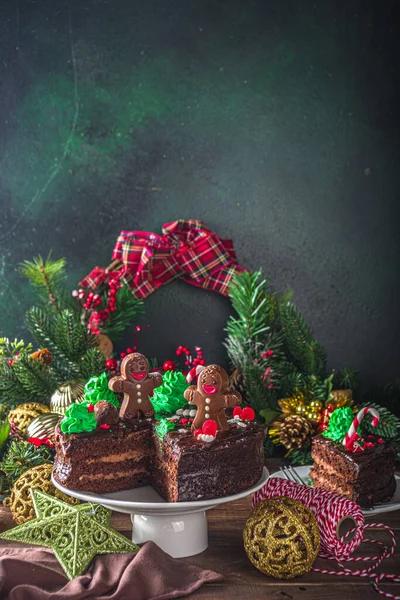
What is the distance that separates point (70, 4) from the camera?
2482 mm

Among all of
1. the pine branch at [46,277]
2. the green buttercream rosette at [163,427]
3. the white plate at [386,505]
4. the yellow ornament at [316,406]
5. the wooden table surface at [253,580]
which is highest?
the pine branch at [46,277]

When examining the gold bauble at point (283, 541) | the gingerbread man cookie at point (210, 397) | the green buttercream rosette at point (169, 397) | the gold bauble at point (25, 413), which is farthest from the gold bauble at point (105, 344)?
the gold bauble at point (283, 541)

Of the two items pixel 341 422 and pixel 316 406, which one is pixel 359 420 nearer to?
pixel 341 422

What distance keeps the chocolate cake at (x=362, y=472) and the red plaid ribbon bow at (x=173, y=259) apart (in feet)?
2.86

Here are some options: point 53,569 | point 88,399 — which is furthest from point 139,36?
point 53,569

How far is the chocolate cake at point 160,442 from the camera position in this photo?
1520mm

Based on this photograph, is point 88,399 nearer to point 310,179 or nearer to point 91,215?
point 91,215

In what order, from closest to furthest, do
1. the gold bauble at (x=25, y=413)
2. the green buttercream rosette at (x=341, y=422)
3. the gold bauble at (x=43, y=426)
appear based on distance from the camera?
1. the green buttercream rosette at (x=341, y=422)
2. the gold bauble at (x=43, y=426)
3. the gold bauble at (x=25, y=413)

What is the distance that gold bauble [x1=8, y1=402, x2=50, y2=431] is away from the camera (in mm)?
2125

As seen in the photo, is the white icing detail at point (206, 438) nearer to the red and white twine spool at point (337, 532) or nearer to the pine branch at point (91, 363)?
the red and white twine spool at point (337, 532)

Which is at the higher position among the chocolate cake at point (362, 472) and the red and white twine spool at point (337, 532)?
the chocolate cake at point (362, 472)

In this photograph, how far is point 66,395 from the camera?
84.8 inches

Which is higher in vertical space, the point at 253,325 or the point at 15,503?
the point at 253,325

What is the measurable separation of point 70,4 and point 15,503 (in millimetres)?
1774
